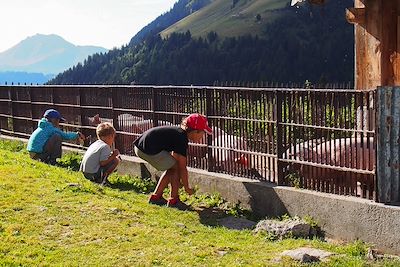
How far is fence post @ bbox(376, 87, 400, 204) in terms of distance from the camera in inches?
261

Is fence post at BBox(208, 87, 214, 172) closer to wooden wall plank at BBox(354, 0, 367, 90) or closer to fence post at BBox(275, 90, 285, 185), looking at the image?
fence post at BBox(275, 90, 285, 185)

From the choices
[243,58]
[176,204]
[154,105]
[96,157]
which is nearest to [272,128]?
[176,204]

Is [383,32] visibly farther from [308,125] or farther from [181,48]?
[181,48]

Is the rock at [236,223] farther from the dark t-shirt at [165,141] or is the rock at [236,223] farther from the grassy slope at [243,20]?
the grassy slope at [243,20]

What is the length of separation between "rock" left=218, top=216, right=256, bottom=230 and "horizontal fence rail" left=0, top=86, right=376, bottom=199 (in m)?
0.73

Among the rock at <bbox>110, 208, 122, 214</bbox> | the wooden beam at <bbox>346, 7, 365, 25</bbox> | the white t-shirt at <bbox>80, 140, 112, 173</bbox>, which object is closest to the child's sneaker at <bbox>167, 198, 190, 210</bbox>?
the rock at <bbox>110, 208, 122, 214</bbox>

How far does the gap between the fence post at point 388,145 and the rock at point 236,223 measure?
192cm

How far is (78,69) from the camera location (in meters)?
133

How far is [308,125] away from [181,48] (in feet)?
365

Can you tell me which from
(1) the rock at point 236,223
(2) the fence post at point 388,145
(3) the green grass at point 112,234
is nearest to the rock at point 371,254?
(3) the green grass at point 112,234

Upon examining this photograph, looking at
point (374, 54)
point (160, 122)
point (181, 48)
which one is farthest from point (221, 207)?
point (181, 48)

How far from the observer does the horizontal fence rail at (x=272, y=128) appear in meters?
7.12

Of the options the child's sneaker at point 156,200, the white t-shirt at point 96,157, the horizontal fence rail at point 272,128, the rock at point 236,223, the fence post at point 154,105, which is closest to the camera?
the horizontal fence rail at point 272,128

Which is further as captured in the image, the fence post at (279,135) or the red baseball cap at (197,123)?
the red baseball cap at (197,123)
